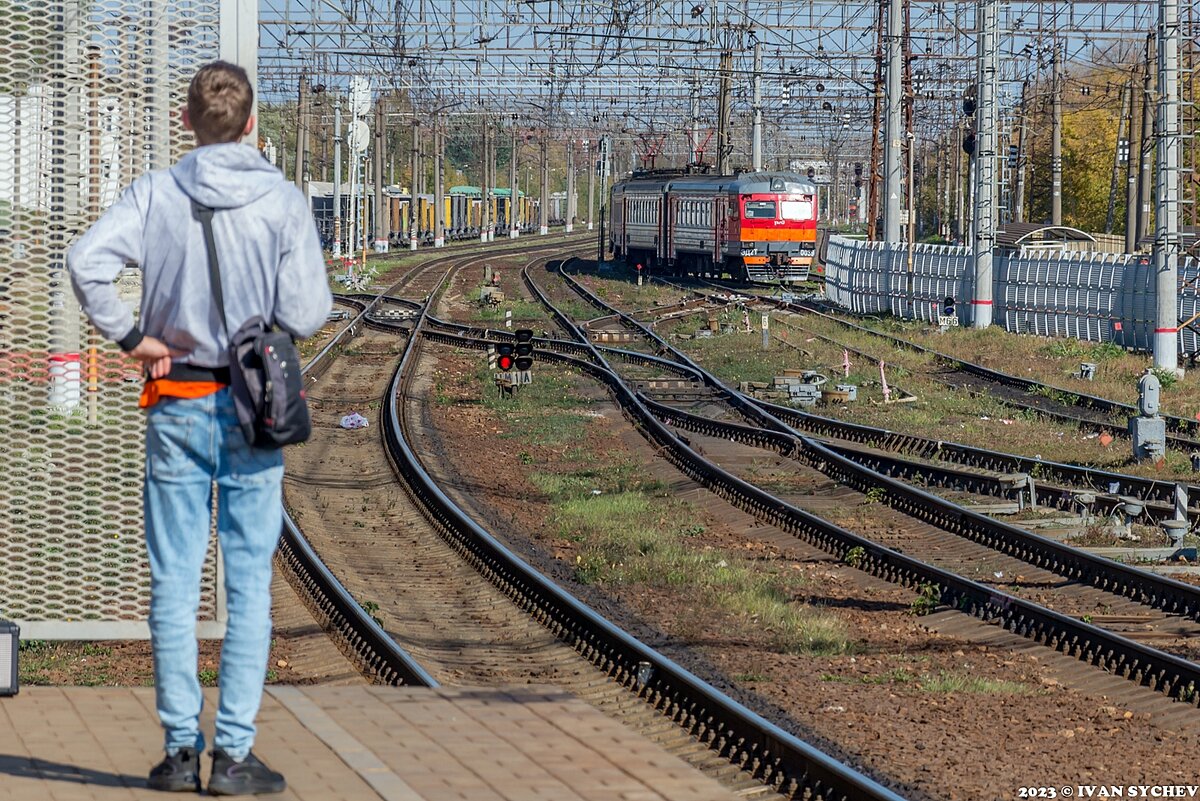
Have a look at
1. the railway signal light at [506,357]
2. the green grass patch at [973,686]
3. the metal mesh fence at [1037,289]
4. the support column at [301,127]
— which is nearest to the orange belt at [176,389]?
the green grass patch at [973,686]

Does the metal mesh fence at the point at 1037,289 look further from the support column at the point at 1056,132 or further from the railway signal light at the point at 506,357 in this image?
the railway signal light at the point at 506,357

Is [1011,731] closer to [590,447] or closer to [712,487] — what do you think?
[712,487]

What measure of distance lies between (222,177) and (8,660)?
240cm

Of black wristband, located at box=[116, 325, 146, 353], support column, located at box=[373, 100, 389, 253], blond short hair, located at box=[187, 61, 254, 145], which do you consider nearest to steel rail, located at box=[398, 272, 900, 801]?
black wristband, located at box=[116, 325, 146, 353]

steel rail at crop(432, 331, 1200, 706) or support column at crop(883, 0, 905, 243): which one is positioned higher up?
support column at crop(883, 0, 905, 243)

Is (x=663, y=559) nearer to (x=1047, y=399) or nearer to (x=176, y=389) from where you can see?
(x=176, y=389)

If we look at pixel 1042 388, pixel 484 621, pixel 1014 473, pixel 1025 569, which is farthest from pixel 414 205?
pixel 484 621

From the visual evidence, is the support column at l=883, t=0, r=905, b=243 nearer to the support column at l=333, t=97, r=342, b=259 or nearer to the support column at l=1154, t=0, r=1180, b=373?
the support column at l=1154, t=0, r=1180, b=373

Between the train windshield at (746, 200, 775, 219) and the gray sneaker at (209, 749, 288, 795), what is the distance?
42.9 meters

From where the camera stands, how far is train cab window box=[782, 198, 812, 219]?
47.9 metres

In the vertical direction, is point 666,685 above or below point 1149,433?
below

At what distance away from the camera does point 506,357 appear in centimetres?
2420

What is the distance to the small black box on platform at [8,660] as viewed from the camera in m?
6.41

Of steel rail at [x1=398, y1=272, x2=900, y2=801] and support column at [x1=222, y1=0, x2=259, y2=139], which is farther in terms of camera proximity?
support column at [x1=222, y1=0, x2=259, y2=139]
